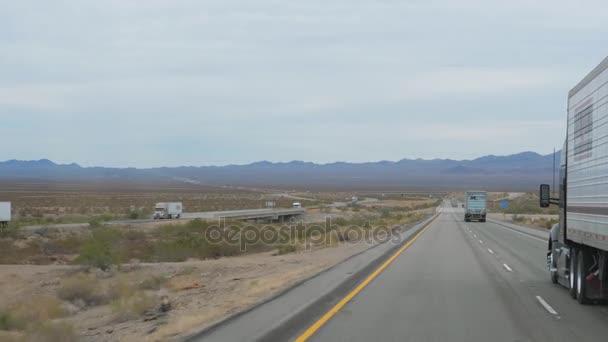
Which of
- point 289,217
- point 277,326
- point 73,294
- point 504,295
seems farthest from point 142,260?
point 289,217

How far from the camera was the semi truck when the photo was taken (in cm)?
1048

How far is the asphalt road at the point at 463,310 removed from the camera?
982 cm

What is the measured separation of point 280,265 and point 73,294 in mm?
7588

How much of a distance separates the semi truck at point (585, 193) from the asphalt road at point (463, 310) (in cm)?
50

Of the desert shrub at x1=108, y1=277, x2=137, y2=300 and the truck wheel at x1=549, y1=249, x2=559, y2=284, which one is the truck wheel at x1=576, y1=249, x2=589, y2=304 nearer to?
the truck wheel at x1=549, y1=249, x2=559, y2=284

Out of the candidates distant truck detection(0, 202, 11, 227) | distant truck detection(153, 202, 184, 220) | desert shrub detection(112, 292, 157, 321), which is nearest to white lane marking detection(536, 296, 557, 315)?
desert shrub detection(112, 292, 157, 321)

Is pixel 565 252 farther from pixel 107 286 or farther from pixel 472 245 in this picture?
pixel 472 245

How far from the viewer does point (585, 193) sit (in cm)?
1167

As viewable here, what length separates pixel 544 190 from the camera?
14.5 meters

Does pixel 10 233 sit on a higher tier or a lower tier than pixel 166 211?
lower

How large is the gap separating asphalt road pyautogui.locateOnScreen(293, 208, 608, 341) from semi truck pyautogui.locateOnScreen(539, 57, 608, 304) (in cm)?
50

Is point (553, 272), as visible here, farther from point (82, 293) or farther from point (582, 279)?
point (82, 293)

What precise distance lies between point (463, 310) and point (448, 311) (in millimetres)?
314

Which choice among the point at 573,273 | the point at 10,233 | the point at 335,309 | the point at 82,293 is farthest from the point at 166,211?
the point at 335,309
